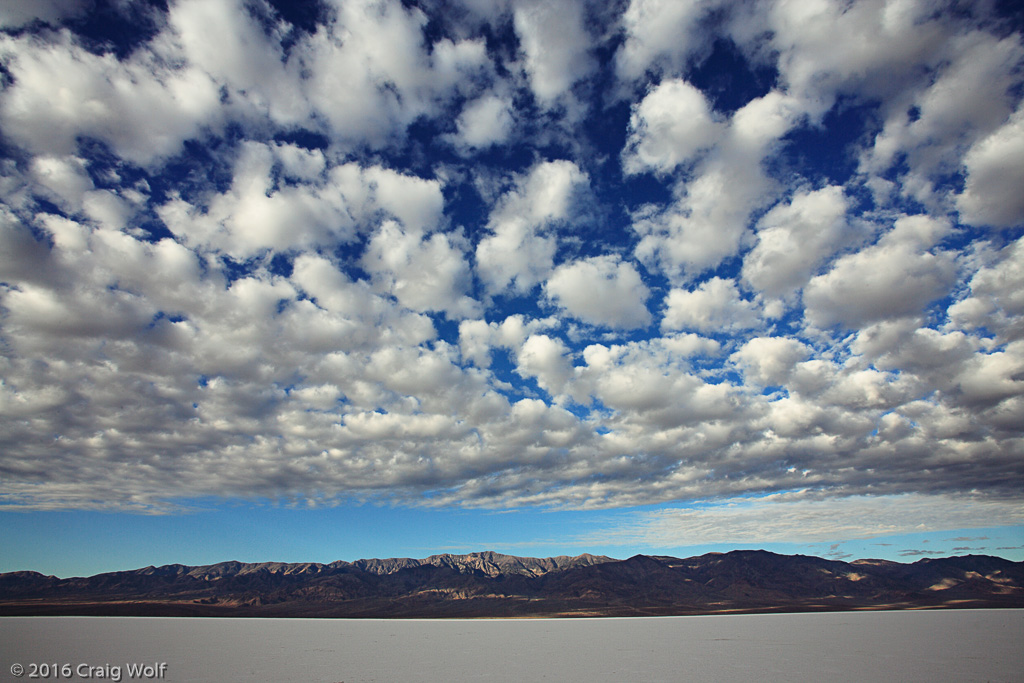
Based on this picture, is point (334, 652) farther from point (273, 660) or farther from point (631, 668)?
point (631, 668)

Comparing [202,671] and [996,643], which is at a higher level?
[202,671]

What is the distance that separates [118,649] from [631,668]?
53.4m

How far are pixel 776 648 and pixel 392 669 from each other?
Result: 4222 centimetres

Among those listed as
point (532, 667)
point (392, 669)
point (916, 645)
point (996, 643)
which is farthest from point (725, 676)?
point (996, 643)

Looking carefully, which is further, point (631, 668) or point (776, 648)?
point (776, 648)

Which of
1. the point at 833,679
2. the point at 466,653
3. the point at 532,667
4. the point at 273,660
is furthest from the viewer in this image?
the point at 466,653

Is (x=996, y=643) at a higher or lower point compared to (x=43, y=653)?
lower

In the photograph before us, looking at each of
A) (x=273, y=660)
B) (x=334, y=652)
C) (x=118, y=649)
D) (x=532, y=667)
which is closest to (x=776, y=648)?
(x=532, y=667)

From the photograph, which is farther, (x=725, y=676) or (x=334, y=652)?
(x=334, y=652)

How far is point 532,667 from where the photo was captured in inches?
1567

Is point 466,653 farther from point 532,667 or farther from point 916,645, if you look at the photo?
point 916,645

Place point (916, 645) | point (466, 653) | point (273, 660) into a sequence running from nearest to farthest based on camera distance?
point (273, 660) < point (466, 653) < point (916, 645)

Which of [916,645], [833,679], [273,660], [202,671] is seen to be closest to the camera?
[833,679]

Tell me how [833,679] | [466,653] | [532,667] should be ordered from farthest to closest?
[466,653] < [532,667] < [833,679]
